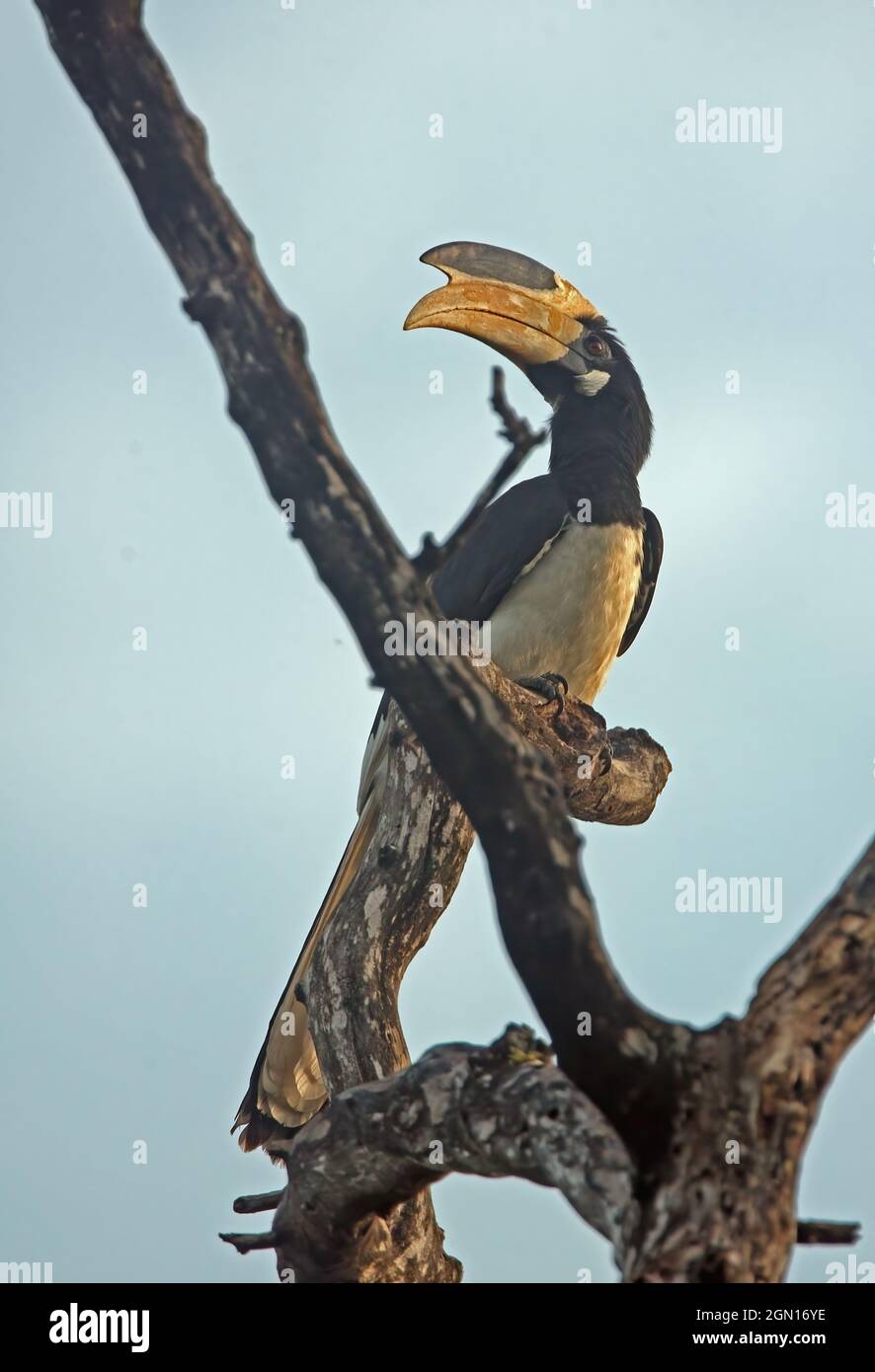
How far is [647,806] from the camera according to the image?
5789mm

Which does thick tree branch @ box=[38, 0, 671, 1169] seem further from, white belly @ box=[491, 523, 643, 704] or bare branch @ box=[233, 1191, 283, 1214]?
white belly @ box=[491, 523, 643, 704]

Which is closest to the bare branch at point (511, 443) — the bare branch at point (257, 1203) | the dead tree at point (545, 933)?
the dead tree at point (545, 933)

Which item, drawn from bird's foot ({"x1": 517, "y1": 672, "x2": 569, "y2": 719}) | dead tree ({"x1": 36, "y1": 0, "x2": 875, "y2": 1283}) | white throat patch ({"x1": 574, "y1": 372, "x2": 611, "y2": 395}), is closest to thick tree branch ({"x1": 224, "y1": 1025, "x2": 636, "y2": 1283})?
dead tree ({"x1": 36, "y1": 0, "x2": 875, "y2": 1283})

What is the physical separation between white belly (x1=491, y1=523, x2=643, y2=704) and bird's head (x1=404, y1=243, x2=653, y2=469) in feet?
2.25

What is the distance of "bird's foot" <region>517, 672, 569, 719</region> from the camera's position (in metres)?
5.28

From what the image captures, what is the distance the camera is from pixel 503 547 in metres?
6.07

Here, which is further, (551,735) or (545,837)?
(551,735)

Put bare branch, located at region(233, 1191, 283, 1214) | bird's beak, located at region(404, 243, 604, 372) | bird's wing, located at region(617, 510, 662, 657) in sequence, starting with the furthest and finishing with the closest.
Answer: bird's wing, located at region(617, 510, 662, 657), bird's beak, located at region(404, 243, 604, 372), bare branch, located at region(233, 1191, 283, 1214)

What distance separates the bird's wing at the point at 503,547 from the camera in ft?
19.8

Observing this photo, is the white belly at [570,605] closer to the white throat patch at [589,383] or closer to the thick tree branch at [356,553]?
the white throat patch at [589,383]

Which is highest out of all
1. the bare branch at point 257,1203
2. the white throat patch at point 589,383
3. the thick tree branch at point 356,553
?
the white throat patch at point 589,383

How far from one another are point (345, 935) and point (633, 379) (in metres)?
3.38
